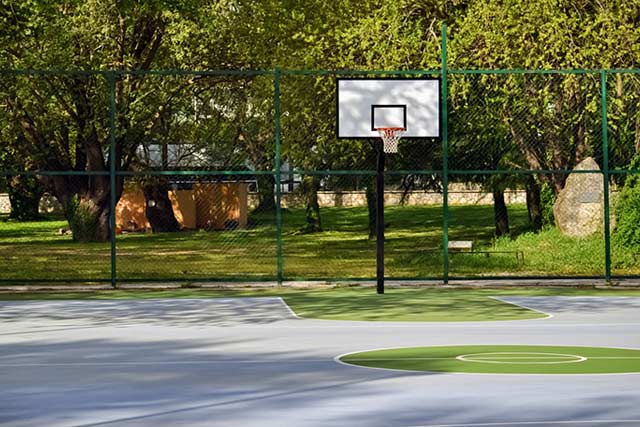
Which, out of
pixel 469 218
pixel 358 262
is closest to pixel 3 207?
pixel 469 218

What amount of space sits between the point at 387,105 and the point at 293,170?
7623mm

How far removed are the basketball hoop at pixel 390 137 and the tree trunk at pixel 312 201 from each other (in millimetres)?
16342

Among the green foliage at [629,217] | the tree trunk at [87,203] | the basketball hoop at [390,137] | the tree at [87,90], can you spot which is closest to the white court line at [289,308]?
the basketball hoop at [390,137]

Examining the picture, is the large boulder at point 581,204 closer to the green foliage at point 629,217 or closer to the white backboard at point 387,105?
the green foliage at point 629,217

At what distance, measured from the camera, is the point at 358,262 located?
121 feet

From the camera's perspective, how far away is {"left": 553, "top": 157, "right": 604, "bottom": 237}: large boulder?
32656mm

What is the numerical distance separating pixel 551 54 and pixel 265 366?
2056 cm

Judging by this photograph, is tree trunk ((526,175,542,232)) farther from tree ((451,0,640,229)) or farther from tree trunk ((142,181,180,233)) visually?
tree trunk ((142,181,180,233))

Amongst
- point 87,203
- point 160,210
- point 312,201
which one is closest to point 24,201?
point 160,210

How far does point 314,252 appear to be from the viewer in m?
42.4

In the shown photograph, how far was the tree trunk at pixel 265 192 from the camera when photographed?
4278 centimetres

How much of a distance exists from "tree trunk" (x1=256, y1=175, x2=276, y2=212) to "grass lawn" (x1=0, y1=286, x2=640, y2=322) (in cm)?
1656

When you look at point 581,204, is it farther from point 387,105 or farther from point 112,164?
point 112,164

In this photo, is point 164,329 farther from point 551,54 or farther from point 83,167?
point 83,167
